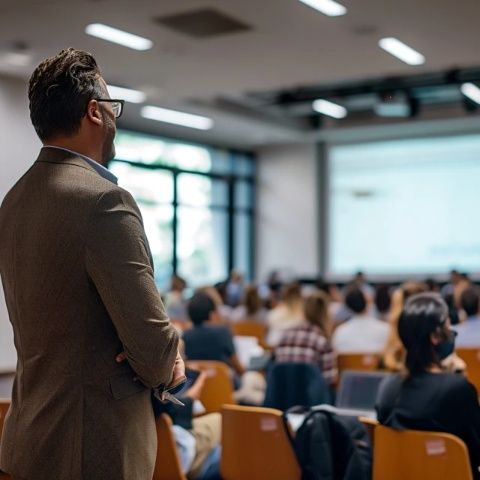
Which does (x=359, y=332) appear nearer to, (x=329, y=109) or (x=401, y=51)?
(x=401, y=51)

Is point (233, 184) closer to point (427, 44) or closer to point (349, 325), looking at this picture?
point (427, 44)

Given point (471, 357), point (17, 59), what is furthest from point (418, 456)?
point (17, 59)

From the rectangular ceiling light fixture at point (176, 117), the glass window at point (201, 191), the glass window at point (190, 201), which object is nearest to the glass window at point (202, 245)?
the glass window at point (190, 201)

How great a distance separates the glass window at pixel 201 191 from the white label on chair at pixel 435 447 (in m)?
12.6

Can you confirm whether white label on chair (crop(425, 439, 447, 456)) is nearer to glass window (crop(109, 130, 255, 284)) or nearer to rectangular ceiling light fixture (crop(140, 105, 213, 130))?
rectangular ceiling light fixture (crop(140, 105, 213, 130))

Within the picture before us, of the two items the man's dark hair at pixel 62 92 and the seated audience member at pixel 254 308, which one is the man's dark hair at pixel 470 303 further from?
the man's dark hair at pixel 62 92

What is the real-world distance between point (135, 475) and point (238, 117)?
11982 millimetres

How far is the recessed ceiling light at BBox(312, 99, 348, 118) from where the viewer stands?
13515mm

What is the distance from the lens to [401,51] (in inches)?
322

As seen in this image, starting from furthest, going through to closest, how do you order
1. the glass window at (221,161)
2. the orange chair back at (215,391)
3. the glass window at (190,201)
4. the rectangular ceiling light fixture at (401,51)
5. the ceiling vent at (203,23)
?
1. the glass window at (221,161)
2. the glass window at (190,201)
3. the rectangular ceiling light fixture at (401,51)
4. the ceiling vent at (203,23)
5. the orange chair back at (215,391)

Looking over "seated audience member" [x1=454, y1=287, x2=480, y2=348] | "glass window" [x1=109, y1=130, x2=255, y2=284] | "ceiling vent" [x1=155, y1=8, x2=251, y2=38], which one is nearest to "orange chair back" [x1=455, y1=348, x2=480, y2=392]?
"seated audience member" [x1=454, y1=287, x2=480, y2=348]

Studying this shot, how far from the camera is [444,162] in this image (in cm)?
1514

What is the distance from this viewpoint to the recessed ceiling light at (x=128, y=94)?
10312 millimetres

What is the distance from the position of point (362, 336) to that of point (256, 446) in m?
3.05
